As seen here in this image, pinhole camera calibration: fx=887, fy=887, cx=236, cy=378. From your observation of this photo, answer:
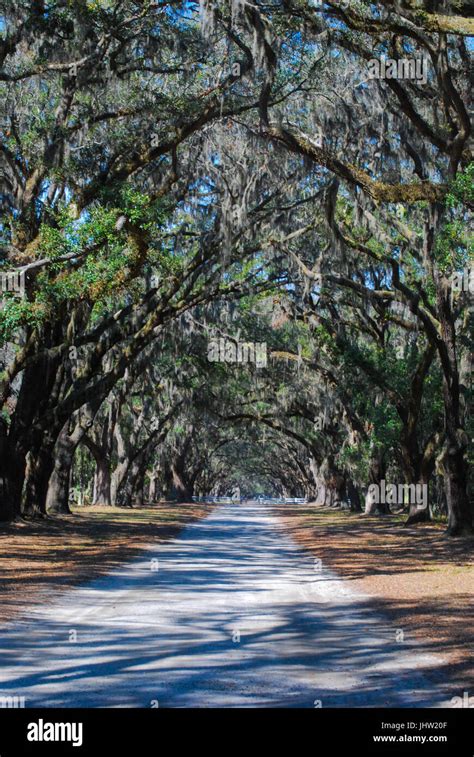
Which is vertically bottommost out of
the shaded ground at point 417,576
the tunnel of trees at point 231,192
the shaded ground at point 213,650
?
the shaded ground at point 417,576

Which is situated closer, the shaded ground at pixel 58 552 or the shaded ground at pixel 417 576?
the shaded ground at pixel 417 576

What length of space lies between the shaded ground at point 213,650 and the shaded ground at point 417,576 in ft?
0.97

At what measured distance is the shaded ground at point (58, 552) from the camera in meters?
11.8

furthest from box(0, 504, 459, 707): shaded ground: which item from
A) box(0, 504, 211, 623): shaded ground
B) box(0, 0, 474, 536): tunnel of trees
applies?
box(0, 0, 474, 536): tunnel of trees

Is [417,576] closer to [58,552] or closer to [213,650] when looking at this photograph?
[58,552]

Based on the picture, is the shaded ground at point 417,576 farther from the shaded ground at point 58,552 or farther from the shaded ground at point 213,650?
the shaded ground at point 58,552

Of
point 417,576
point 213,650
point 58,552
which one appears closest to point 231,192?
point 58,552

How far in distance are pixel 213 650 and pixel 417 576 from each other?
746cm

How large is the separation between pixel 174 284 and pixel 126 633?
14563 mm

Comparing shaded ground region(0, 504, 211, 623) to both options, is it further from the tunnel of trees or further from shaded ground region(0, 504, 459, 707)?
the tunnel of trees

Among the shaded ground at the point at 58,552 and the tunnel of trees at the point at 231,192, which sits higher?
the tunnel of trees at the point at 231,192

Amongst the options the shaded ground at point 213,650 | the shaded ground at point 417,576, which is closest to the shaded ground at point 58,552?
the shaded ground at point 213,650
